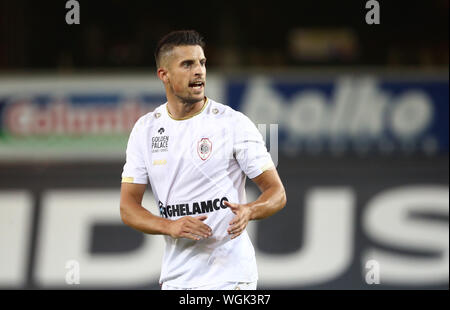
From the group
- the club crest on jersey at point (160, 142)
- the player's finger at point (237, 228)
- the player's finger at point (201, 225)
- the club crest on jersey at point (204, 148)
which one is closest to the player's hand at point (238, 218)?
the player's finger at point (237, 228)

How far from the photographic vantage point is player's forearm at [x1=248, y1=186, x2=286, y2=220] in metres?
3.27

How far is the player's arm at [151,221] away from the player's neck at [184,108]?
40 centimetres

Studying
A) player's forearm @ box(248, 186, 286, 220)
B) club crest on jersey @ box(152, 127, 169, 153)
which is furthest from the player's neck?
player's forearm @ box(248, 186, 286, 220)

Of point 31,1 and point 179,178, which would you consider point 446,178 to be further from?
point 31,1

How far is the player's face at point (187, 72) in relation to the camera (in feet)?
11.3

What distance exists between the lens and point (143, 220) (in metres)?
3.43

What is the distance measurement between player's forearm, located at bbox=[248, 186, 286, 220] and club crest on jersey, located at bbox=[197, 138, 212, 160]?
33 cm

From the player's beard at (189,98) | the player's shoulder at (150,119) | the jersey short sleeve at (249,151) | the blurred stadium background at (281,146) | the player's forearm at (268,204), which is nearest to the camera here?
the player's forearm at (268,204)

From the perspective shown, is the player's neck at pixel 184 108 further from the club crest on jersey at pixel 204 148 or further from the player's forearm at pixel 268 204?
the player's forearm at pixel 268 204

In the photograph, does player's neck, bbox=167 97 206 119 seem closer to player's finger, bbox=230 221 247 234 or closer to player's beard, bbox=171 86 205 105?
player's beard, bbox=171 86 205 105

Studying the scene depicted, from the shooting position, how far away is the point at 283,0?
9773mm
